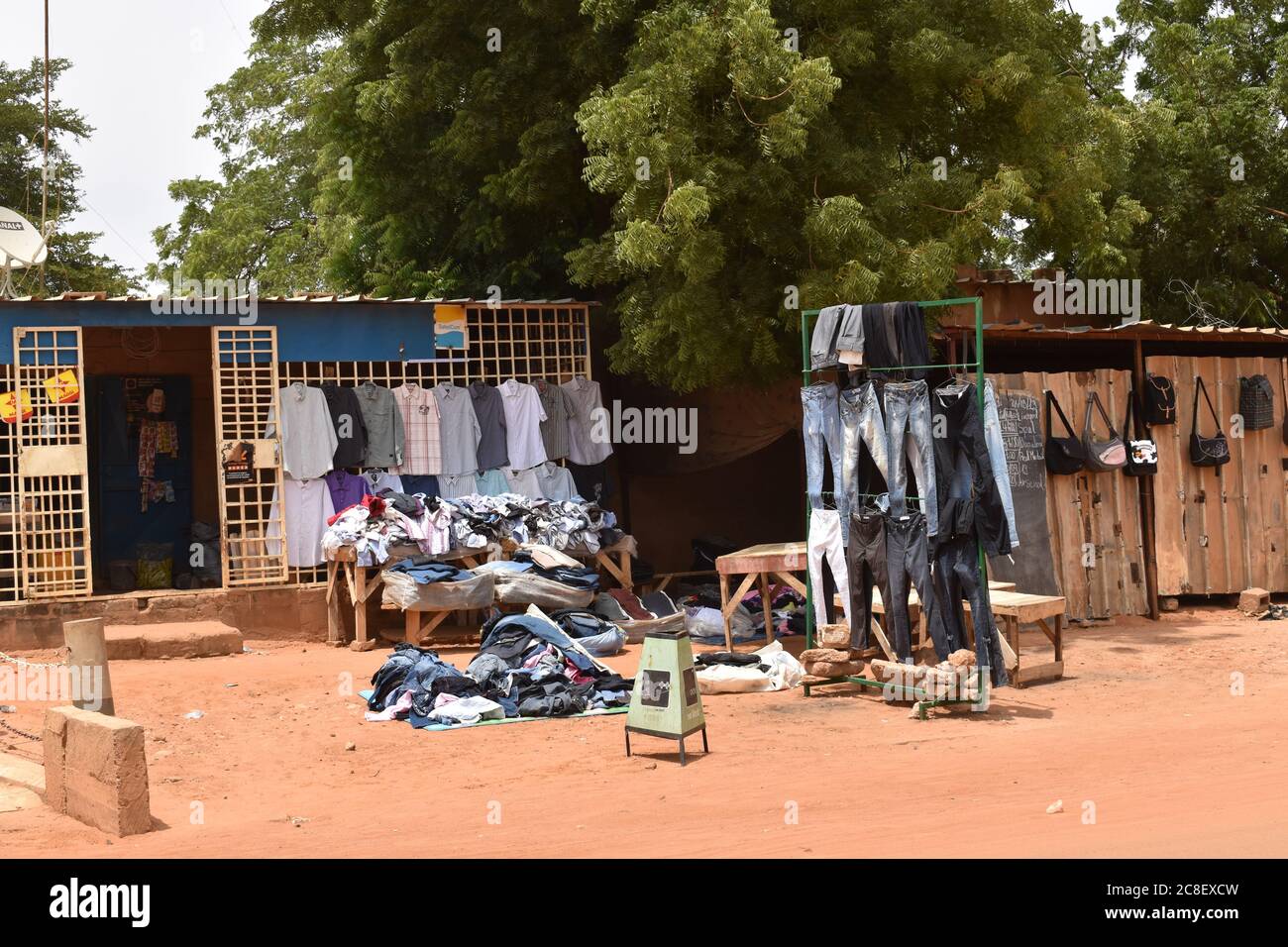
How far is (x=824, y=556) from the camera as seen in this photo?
10.9m

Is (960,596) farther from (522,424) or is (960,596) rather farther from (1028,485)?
(522,424)

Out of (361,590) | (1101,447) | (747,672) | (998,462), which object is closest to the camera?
(998,462)

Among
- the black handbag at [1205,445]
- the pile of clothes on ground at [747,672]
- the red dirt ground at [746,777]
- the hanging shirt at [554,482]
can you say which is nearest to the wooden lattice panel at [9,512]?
the red dirt ground at [746,777]

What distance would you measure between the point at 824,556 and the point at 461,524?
4.36 metres

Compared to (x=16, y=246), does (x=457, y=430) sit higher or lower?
lower

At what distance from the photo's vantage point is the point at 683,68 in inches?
500

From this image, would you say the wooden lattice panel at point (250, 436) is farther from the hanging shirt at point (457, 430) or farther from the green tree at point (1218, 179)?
the green tree at point (1218, 179)

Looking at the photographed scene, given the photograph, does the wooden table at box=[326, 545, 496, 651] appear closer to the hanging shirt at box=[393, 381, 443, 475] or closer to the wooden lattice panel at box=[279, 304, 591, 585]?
the wooden lattice panel at box=[279, 304, 591, 585]

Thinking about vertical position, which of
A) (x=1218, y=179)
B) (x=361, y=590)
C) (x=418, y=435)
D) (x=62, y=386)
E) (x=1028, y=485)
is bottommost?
(x=361, y=590)

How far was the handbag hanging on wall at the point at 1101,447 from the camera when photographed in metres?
14.0

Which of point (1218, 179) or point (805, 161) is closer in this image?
point (805, 161)

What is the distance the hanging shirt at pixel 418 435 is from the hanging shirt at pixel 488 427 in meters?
0.46

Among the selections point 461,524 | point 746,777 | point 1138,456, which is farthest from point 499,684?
point 1138,456

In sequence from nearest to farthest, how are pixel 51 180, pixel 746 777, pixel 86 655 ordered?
pixel 746 777, pixel 86 655, pixel 51 180
